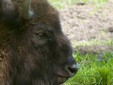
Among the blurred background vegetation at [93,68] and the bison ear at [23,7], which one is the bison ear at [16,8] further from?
the blurred background vegetation at [93,68]

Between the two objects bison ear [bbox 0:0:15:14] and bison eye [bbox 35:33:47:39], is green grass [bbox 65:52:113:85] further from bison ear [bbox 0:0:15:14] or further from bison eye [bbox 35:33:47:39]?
bison ear [bbox 0:0:15:14]

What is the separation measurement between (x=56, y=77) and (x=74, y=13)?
21.9 feet

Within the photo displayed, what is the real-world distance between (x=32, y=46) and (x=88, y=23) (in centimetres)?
613

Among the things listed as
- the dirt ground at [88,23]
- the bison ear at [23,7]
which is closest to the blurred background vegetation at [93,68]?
→ the dirt ground at [88,23]

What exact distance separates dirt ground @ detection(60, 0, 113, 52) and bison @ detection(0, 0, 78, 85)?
3166 mm

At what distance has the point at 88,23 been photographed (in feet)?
33.7

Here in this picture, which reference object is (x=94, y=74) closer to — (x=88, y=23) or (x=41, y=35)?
(x=41, y=35)

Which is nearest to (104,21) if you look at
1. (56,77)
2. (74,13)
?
(74,13)

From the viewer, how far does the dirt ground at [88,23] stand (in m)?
A: 8.97

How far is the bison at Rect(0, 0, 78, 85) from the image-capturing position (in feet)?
13.3

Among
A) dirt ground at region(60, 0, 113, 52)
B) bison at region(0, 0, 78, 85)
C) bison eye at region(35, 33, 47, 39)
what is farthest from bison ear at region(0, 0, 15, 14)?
dirt ground at region(60, 0, 113, 52)

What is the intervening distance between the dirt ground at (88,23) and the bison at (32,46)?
317 centimetres

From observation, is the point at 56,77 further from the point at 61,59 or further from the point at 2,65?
the point at 2,65

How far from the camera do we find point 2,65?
4004mm
